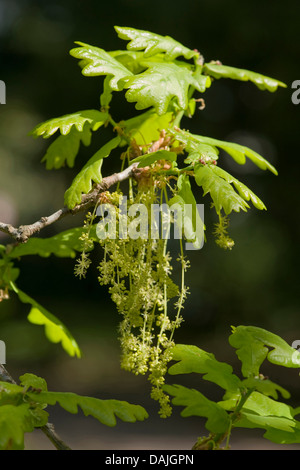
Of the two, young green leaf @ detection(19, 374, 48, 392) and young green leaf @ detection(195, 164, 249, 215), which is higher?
young green leaf @ detection(195, 164, 249, 215)

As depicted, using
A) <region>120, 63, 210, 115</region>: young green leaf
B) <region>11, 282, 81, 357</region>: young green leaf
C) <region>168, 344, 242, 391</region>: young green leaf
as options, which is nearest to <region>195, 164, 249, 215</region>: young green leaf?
<region>120, 63, 210, 115</region>: young green leaf

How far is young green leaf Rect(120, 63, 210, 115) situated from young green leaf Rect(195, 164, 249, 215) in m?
0.13

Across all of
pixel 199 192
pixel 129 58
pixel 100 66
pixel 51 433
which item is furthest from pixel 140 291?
pixel 199 192

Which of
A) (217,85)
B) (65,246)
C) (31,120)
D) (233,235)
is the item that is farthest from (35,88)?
(65,246)

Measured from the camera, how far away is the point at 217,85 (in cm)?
491

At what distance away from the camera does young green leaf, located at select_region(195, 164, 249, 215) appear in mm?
797

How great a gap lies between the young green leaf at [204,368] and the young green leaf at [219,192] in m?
0.24

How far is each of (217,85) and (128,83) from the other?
14.0 feet

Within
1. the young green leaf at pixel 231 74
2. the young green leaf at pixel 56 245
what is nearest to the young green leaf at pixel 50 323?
the young green leaf at pixel 56 245

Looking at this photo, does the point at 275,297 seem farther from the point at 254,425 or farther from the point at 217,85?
the point at 254,425

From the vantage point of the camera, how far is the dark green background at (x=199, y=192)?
15.4 feet

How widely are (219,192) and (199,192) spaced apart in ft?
13.3

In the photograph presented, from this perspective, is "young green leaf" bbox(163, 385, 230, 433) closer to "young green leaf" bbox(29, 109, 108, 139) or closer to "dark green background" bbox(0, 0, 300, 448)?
"young green leaf" bbox(29, 109, 108, 139)

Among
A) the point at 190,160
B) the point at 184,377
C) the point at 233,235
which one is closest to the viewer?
the point at 190,160
